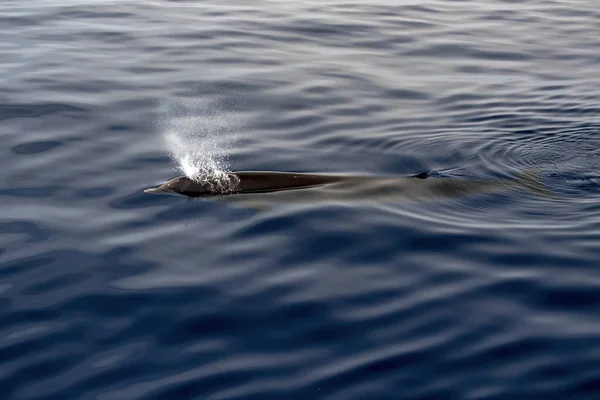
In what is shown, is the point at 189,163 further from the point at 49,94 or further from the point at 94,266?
the point at 49,94

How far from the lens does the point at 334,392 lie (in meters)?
6.56

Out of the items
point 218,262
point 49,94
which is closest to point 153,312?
point 218,262

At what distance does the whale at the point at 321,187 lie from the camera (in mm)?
10242

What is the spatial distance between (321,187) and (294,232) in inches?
44.4

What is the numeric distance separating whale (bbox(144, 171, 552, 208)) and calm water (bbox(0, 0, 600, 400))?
0.19m

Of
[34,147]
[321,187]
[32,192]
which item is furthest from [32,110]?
[321,187]

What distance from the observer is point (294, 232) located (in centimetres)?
949

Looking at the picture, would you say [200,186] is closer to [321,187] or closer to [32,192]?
[321,187]

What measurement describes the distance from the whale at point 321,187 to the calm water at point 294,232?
0.19m

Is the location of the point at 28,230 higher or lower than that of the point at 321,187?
lower

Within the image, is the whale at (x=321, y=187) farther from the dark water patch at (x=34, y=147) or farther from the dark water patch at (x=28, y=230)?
the dark water patch at (x=34, y=147)

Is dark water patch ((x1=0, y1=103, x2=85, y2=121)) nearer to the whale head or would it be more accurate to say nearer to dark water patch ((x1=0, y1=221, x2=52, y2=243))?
the whale head

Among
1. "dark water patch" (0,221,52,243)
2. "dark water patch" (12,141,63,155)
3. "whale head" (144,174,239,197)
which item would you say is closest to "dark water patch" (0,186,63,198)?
"dark water patch" (0,221,52,243)

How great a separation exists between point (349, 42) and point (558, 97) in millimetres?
5233
